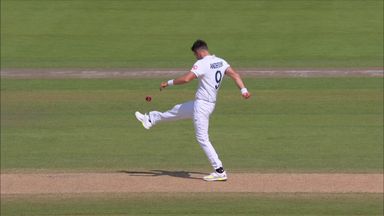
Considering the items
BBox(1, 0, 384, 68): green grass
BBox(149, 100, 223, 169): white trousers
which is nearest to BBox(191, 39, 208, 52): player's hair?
BBox(149, 100, 223, 169): white trousers

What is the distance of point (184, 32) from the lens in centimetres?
3862

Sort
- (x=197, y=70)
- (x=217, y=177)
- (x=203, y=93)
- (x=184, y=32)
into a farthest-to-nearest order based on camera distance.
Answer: (x=184, y=32) → (x=217, y=177) → (x=203, y=93) → (x=197, y=70)

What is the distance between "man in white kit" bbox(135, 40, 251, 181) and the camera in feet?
51.7

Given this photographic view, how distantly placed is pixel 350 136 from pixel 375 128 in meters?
1.11

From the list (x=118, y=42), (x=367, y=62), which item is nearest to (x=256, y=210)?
(x=367, y=62)

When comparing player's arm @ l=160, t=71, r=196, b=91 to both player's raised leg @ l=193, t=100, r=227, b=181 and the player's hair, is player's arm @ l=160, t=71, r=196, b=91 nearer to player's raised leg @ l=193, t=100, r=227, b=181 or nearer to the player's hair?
the player's hair

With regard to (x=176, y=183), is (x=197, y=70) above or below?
above

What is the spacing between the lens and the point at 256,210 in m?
16.3

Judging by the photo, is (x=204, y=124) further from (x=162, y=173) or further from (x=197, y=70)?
(x=162, y=173)

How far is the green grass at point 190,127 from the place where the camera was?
20.5 metres

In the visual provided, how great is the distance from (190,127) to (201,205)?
788 cm

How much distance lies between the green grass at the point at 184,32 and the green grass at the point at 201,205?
16073 mm

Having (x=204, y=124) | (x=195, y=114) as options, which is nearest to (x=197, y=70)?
(x=195, y=114)

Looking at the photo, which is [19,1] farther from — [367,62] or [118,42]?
[367,62]
